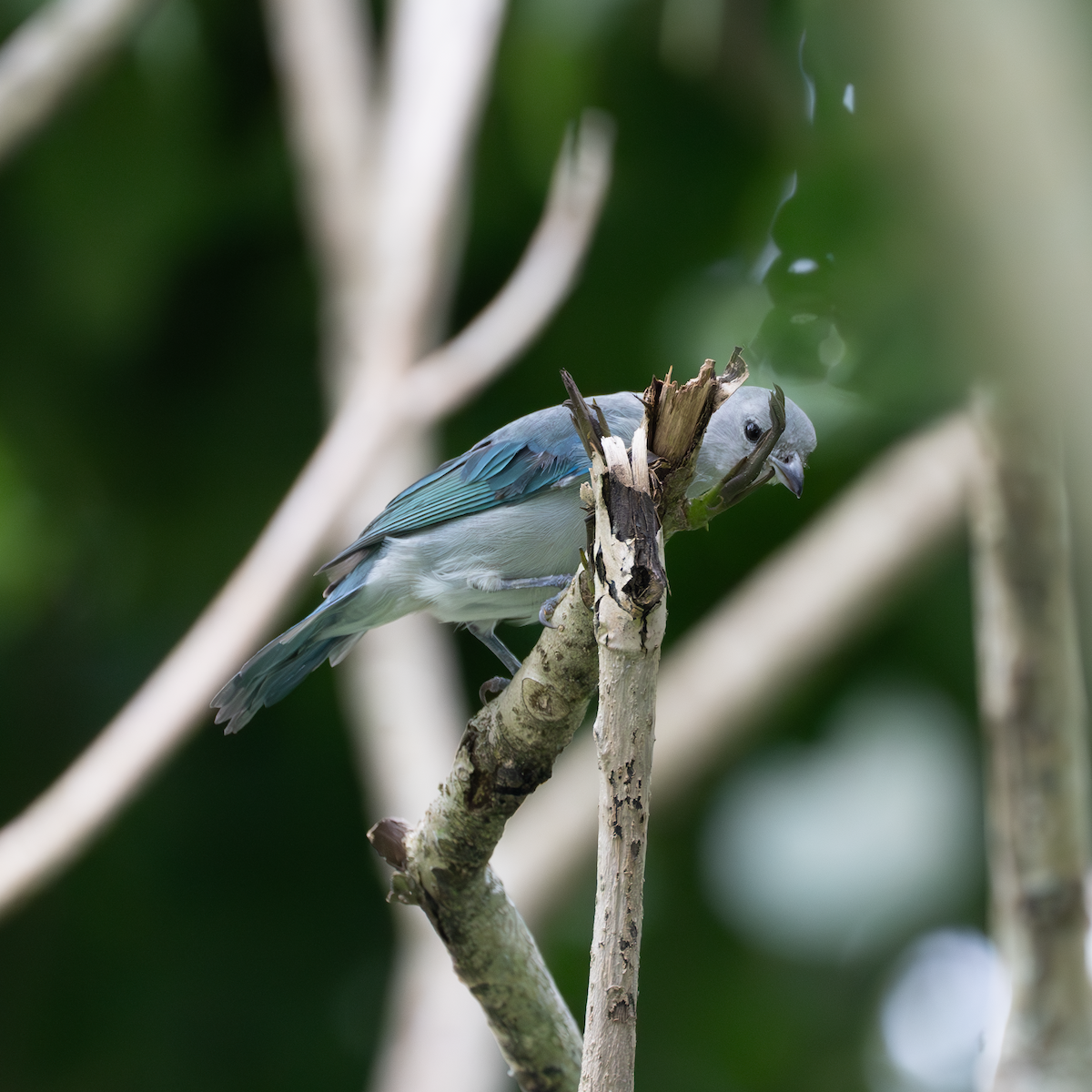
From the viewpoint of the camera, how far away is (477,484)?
3535 millimetres

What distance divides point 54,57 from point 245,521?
9.67 feet

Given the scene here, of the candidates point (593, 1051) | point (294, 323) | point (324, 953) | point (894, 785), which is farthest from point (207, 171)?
point (593, 1051)

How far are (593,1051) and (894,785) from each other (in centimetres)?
409

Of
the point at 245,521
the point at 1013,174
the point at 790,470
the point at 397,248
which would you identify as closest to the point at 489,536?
the point at 790,470

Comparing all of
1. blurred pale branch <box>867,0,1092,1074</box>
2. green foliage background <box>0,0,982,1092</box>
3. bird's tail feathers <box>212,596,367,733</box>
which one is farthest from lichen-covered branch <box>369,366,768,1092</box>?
green foliage background <box>0,0,982,1092</box>

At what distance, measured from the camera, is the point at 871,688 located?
6.29 m

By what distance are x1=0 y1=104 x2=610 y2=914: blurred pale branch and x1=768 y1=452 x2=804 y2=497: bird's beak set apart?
2569 millimetres

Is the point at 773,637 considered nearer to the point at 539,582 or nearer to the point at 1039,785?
the point at 539,582

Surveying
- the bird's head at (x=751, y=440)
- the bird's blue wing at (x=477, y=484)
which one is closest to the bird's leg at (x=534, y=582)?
the bird's blue wing at (x=477, y=484)

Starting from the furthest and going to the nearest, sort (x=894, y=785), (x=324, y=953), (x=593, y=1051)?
(x=324, y=953) → (x=894, y=785) → (x=593, y=1051)

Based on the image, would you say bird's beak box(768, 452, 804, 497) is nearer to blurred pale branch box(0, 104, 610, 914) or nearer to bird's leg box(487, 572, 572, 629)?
bird's leg box(487, 572, 572, 629)

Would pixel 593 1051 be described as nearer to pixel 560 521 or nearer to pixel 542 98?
pixel 560 521

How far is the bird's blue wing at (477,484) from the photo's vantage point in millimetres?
3398

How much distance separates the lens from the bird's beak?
10.5ft
